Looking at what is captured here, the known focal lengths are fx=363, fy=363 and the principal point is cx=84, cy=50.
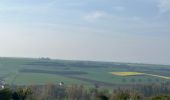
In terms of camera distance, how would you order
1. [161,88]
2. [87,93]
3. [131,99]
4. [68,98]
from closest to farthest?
[131,99]
[68,98]
[87,93]
[161,88]

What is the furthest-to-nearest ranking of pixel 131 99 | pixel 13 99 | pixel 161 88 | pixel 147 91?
pixel 161 88 → pixel 147 91 → pixel 131 99 → pixel 13 99

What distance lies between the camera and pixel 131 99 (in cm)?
6341

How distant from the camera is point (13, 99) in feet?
195

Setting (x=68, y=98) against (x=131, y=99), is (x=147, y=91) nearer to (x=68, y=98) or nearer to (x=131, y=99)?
(x=68, y=98)

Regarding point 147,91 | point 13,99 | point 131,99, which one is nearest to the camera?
point 13,99

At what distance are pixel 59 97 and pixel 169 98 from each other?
31.3m

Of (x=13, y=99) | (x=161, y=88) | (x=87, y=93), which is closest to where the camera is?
(x=13, y=99)

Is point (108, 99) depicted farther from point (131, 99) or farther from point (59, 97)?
point (59, 97)

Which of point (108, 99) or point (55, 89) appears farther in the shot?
point (55, 89)

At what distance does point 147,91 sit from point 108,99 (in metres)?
37.3

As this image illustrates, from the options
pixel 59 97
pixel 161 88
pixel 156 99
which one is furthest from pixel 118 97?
pixel 161 88

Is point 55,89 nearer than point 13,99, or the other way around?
point 13,99

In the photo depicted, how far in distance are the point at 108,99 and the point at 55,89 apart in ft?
83.2

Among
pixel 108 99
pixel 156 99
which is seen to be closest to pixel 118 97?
pixel 108 99
